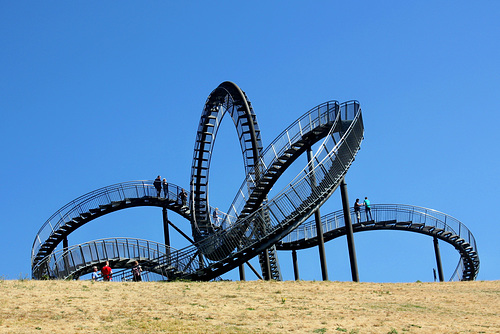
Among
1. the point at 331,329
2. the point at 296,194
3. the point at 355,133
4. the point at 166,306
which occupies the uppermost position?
the point at 355,133

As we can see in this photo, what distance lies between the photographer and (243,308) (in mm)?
21688

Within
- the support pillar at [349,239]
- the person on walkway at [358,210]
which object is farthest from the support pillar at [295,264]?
the support pillar at [349,239]

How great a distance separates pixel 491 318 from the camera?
2139cm

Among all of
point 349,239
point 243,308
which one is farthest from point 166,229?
point 243,308

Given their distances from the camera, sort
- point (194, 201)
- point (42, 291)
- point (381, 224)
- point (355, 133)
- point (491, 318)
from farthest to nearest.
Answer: point (194, 201) < point (381, 224) < point (355, 133) < point (42, 291) < point (491, 318)

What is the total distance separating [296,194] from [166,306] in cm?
992

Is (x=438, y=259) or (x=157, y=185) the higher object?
(x=157, y=185)

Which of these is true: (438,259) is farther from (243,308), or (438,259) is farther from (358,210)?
(243,308)

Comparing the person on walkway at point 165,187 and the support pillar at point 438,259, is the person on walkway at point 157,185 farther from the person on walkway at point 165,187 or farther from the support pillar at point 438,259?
the support pillar at point 438,259

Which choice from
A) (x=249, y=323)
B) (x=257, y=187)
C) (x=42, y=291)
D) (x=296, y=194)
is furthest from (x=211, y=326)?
(x=257, y=187)

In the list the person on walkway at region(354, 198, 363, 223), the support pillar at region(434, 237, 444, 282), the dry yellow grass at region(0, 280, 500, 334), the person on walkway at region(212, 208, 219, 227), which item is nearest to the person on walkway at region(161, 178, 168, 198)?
the person on walkway at region(212, 208, 219, 227)

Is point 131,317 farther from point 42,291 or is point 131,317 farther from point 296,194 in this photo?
point 296,194

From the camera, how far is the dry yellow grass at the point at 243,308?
19125mm

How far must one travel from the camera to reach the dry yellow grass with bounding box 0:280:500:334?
19.1m
